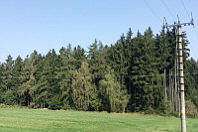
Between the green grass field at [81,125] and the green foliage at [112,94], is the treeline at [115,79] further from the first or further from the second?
the green grass field at [81,125]

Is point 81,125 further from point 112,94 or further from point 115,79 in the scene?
point 115,79

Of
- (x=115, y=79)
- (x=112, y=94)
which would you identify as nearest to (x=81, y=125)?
(x=112, y=94)

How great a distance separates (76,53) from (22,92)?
18437 millimetres

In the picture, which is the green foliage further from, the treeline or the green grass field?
the green grass field

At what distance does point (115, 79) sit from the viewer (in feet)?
261

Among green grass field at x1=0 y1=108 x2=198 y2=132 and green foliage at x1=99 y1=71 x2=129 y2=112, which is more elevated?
green foliage at x1=99 y1=71 x2=129 y2=112

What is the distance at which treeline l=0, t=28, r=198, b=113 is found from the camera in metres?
75.6

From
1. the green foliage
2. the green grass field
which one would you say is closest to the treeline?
the green foliage

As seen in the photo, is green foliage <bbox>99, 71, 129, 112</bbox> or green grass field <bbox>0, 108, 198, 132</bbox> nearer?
green grass field <bbox>0, 108, 198, 132</bbox>

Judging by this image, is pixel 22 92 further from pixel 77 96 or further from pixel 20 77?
pixel 77 96

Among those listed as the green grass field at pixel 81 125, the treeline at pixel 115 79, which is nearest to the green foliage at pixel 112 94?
the treeline at pixel 115 79

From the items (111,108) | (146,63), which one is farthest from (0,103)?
(146,63)

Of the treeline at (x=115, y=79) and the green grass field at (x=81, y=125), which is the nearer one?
the green grass field at (x=81, y=125)

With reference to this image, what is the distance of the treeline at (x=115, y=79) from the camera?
75.6m
